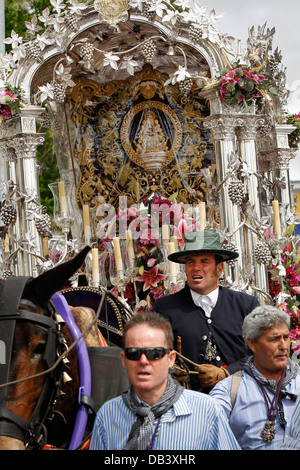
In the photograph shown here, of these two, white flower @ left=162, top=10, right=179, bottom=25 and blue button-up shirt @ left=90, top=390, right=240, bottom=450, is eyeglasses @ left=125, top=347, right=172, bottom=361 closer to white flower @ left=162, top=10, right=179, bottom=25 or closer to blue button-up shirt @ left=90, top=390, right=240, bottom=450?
blue button-up shirt @ left=90, top=390, right=240, bottom=450

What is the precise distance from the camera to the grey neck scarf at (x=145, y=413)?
307 cm

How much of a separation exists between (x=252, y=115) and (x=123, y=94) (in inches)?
73.0

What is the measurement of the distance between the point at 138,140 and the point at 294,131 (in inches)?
66.6

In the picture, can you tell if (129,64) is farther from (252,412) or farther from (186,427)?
(186,427)

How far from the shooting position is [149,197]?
8.52 metres

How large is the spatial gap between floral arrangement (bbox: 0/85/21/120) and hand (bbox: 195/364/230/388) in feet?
12.4

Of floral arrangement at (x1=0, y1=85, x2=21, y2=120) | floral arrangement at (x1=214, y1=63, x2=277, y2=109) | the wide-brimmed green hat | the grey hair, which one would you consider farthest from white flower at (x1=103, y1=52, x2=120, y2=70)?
the grey hair

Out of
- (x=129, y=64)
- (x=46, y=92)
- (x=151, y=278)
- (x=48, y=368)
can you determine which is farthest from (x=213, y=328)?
(x=129, y=64)

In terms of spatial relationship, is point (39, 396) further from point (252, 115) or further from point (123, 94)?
point (123, 94)

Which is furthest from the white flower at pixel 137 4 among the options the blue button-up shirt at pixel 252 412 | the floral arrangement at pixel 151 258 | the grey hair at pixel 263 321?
the blue button-up shirt at pixel 252 412

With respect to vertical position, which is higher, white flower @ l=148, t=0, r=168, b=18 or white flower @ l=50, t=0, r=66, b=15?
white flower @ l=50, t=0, r=66, b=15

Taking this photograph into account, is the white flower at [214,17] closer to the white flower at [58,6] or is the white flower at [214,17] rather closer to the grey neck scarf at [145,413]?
the white flower at [58,6]

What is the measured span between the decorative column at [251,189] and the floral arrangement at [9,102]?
205 centimetres

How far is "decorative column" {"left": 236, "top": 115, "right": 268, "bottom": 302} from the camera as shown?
23.2ft
